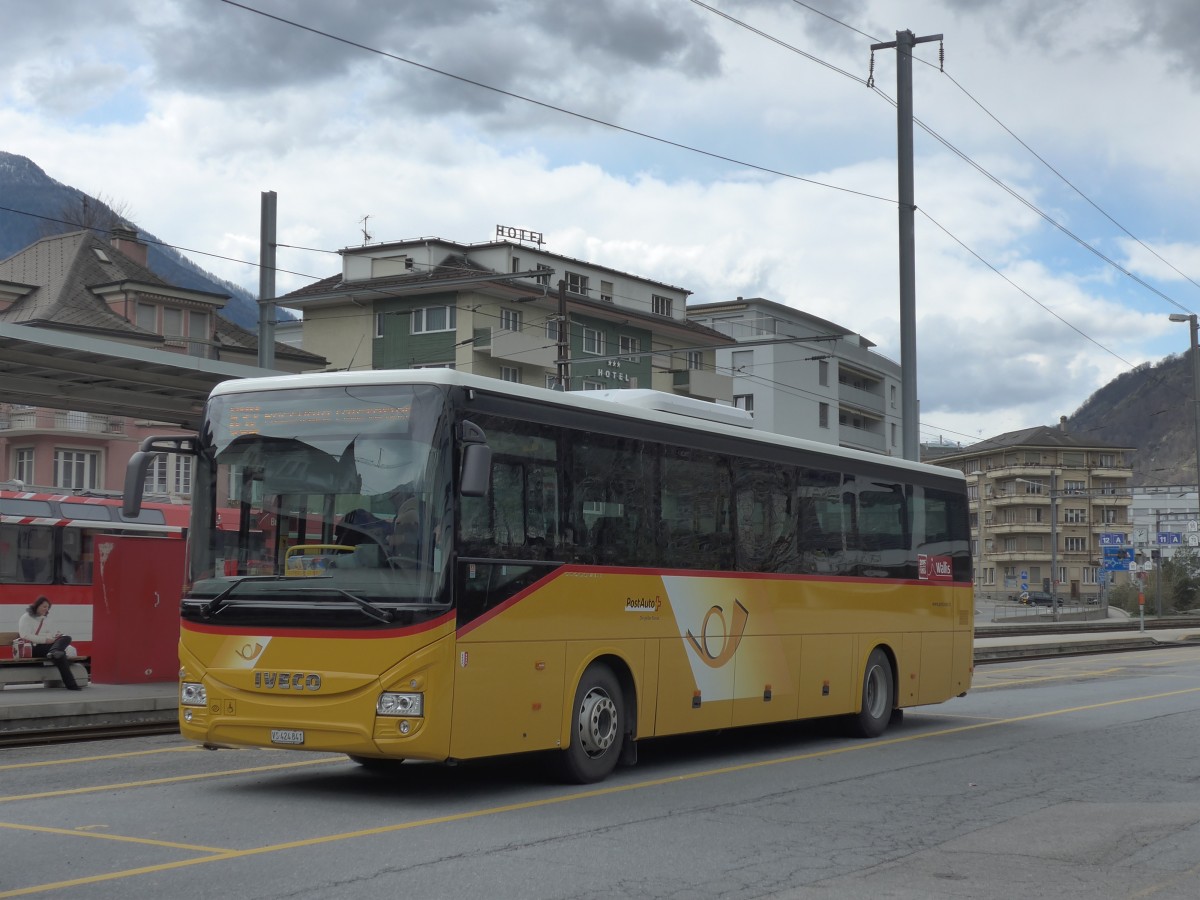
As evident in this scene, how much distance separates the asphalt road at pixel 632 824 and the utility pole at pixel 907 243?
10860mm

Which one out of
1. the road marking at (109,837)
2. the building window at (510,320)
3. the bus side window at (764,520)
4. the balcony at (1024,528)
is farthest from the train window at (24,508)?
the balcony at (1024,528)

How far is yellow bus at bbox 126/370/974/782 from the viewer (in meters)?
10.6

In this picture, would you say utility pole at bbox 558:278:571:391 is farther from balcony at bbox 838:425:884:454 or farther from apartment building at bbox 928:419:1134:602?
apartment building at bbox 928:419:1134:602

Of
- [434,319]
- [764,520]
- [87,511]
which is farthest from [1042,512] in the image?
[764,520]

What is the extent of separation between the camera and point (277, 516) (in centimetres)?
1104

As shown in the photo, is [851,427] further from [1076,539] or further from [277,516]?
[277,516]

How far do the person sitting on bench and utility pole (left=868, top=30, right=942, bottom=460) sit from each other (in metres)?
13.7

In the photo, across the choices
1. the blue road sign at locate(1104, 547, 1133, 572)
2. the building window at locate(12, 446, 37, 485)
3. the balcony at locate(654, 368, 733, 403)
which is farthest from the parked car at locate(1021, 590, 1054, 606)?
the building window at locate(12, 446, 37, 485)

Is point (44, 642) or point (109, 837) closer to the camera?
point (109, 837)

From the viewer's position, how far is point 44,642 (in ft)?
72.8

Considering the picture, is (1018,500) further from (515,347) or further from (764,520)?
(764,520)

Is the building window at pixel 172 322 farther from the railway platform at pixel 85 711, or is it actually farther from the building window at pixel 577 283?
the railway platform at pixel 85 711

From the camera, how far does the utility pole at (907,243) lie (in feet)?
85.6

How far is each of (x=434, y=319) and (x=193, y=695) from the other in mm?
55623
